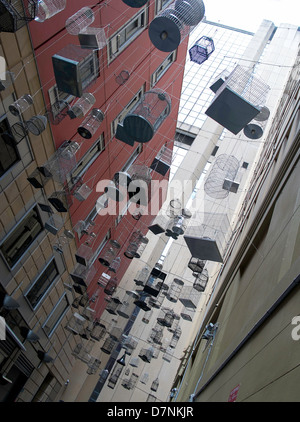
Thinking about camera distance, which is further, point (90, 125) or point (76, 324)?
point (76, 324)

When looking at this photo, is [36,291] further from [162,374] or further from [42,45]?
[162,374]

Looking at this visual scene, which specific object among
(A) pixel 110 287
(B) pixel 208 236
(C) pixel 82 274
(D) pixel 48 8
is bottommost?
(C) pixel 82 274

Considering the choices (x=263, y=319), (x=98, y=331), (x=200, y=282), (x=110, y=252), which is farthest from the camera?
(x=98, y=331)

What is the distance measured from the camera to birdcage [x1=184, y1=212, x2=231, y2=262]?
6750 mm

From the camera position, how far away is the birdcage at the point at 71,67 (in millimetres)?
4859

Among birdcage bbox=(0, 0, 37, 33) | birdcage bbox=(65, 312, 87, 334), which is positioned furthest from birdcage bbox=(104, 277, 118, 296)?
birdcage bbox=(0, 0, 37, 33)

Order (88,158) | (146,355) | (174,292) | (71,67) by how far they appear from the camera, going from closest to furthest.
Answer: (71,67) < (88,158) < (174,292) < (146,355)

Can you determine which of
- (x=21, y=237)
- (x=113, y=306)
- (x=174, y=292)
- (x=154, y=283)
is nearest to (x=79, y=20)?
(x=21, y=237)

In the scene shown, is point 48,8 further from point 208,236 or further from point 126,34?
point 208,236

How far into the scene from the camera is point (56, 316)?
1041 centimetres

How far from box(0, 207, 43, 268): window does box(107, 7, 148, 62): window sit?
157 inches

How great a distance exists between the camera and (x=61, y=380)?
12812mm

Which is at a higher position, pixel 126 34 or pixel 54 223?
pixel 126 34

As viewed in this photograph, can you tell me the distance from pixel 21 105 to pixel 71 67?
1150 mm
